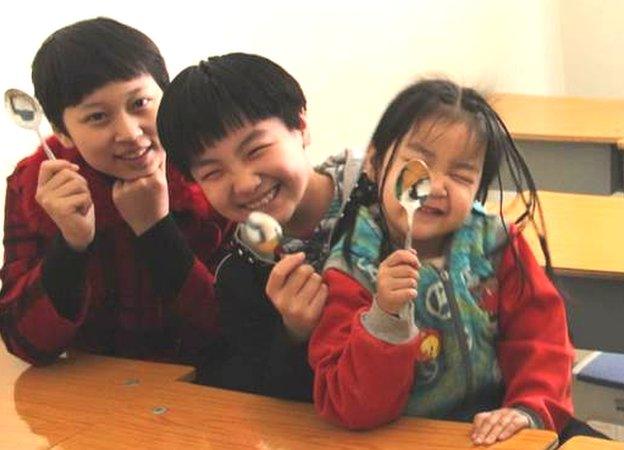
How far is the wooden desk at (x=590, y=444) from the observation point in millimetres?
1022

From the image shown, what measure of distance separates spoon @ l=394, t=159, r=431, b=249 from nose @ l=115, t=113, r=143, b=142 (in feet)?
1.32

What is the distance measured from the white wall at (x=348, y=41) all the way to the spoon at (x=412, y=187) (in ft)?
0.98

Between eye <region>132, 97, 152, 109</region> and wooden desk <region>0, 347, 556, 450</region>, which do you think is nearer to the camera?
wooden desk <region>0, 347, 556, 450</region>

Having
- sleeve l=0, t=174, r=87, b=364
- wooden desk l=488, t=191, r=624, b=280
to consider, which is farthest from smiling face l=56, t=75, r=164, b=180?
wooden desk l=488, t=191, r=624, b=280

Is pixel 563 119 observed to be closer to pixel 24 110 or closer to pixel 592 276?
pixel 592 276

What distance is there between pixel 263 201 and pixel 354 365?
258 millimetres

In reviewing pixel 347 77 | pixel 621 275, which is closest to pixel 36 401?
pixel 621 275

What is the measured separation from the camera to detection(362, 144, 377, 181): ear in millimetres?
1277

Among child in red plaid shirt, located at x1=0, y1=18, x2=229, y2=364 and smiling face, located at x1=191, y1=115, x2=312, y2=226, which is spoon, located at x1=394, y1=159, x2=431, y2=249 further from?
child in red plaid shirt, located at x1=0, y1=18, x2=229, y2=364

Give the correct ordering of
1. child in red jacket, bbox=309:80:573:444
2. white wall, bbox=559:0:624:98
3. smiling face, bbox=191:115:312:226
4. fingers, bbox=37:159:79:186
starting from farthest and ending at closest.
→ white wall, bbox=559:0:624:98, fingers, bbox=37:159:79:186, smiling face, bbox=191:115:312:226, child in red jacket, bbox=309:80:573:444

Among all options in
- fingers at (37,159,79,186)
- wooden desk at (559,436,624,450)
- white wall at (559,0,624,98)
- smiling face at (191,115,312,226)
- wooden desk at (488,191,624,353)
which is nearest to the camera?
wooden desk at (559,436,624,450)

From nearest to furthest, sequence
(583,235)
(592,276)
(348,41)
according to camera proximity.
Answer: (592,276) < (583,235) < (348,41)

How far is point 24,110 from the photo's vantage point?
140cm

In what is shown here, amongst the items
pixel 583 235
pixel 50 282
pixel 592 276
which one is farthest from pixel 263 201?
pixel 583 235
